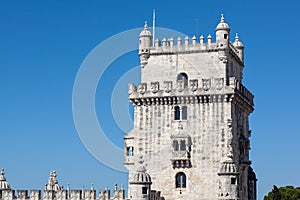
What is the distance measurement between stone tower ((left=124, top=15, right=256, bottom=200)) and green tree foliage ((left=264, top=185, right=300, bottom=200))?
33.1 meters

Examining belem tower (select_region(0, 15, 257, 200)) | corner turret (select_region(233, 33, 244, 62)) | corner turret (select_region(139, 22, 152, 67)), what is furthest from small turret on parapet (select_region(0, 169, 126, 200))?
corner turret (select_region(233, 33, 244, 62))

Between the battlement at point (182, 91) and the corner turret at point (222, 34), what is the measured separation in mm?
3654

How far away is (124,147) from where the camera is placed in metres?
74.6

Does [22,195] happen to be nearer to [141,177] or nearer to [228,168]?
[141,177]

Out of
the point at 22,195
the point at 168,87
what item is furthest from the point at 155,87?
the point at 22,195

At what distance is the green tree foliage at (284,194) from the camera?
4151 inches

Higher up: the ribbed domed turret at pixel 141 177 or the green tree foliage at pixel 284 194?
the green tree foliage at pixel 284 194

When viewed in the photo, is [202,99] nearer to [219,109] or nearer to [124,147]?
[219,109]

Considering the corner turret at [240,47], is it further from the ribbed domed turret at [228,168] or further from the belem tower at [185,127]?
the ribbed domed turret at [228,168]

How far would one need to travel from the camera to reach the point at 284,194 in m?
106

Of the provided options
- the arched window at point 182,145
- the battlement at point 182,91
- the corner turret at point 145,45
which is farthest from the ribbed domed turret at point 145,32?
the arched window at point 182,145

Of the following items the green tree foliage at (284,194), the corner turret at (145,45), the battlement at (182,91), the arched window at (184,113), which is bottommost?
the green tree foliage at (284,194)

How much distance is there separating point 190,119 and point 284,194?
4155cm

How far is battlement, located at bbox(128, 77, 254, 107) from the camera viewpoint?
6921 cm
